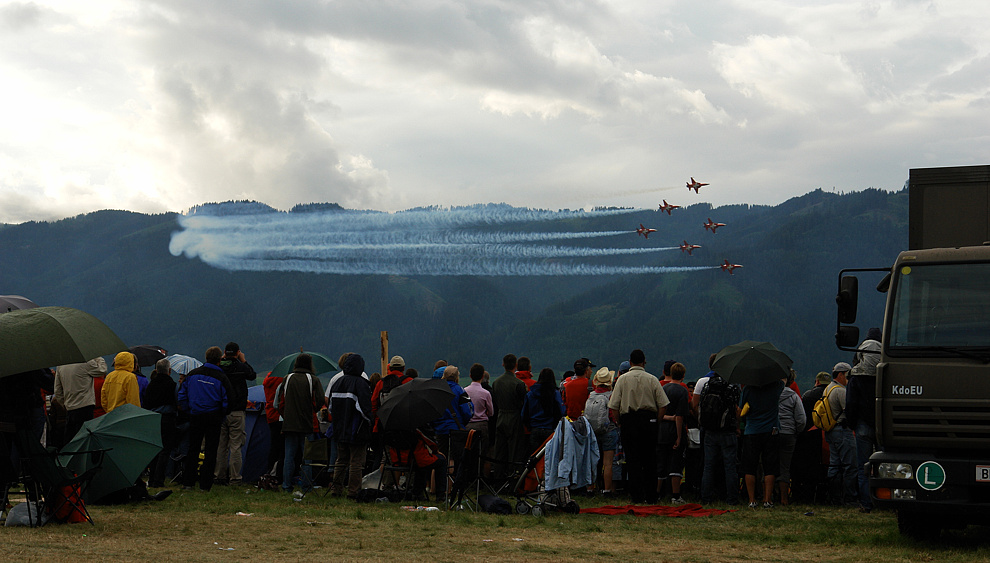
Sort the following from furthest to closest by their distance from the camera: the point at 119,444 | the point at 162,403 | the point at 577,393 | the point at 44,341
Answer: the point at 577,393 < the point at 162,403 < the point at 119,444 < the point at 44,341

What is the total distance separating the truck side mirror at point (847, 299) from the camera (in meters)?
8.89

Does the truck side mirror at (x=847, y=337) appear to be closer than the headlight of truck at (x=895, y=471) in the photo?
No

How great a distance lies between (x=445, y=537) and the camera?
366 inches

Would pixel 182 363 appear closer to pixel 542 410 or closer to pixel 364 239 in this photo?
pixel 542 410

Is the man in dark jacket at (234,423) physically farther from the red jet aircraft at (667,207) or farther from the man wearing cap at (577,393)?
the red jet aircraft at (667,207)

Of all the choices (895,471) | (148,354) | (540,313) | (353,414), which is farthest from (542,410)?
(540,313)

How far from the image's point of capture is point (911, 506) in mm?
8102

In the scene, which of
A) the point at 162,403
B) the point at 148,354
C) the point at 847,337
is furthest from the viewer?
the point at 148,354

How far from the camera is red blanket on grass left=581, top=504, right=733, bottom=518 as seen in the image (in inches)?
463

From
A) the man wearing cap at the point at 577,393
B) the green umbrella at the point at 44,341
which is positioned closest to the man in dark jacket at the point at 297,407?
the man wearing cap at the point at 577,393

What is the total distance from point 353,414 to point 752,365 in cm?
590

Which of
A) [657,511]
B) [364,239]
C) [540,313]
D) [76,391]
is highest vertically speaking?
[540,313]

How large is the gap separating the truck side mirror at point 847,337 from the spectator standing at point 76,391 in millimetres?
10503

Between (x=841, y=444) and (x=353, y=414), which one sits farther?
(x=841, y=444)
